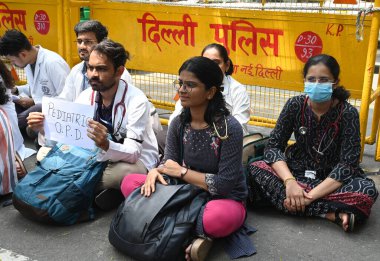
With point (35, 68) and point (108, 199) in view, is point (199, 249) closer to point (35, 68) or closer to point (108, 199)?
point (108, 199)

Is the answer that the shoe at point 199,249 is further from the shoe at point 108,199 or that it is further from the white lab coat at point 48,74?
the white lab coat at point 48,74

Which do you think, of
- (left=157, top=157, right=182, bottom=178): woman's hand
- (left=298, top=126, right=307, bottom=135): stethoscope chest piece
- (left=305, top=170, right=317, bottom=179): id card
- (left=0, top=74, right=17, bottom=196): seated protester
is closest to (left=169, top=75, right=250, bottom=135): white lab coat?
(left=298, top=126, right=307, bottom=135): stethoscope chest piece

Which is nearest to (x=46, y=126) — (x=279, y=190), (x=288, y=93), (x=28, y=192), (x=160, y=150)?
(x=28, y=192)

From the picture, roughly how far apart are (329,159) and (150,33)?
2.56 meters

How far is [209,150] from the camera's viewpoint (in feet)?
9.77

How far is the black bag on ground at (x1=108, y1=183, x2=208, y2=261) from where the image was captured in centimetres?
267

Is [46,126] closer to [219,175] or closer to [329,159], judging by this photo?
[219,175]

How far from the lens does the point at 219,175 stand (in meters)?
2.89

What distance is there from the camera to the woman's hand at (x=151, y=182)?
286 centimetres

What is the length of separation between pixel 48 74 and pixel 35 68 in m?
0.15

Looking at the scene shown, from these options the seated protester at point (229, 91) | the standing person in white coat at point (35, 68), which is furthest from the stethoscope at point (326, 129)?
the standing person in white coat at point (35, 68)

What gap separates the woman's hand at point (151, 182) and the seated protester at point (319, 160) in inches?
31.9

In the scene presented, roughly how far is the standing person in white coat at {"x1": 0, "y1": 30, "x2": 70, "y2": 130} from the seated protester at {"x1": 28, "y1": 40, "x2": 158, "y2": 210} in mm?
1384

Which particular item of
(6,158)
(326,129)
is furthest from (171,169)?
(6,158)
